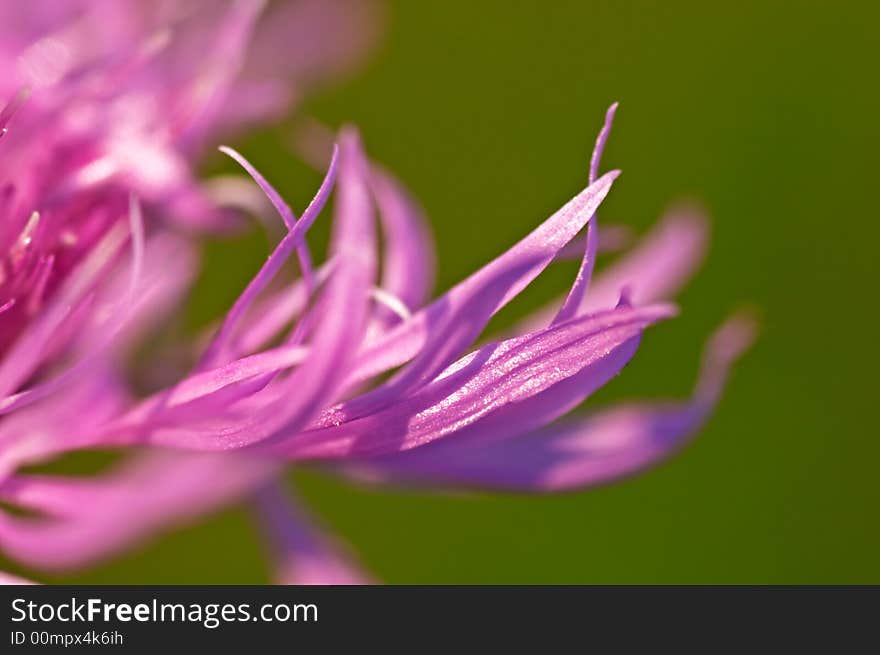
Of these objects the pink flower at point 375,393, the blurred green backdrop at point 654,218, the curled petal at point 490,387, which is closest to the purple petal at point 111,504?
the pink flower at point 375,393

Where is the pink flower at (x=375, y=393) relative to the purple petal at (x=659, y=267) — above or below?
below

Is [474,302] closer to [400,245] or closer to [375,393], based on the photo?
[375,393]

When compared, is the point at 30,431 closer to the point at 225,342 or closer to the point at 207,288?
the point at 225,342

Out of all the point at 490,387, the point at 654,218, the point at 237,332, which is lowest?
the point at 490,387

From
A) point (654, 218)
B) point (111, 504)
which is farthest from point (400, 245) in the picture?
point (654, 218)

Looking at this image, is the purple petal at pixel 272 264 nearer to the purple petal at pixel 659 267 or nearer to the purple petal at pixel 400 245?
the purple petal at pixel 400 245

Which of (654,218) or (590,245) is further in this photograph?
(654,218)

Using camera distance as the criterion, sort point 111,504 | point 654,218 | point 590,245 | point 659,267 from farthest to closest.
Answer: point 654,218 → point 659,267 → point 111,504 → point 590,245

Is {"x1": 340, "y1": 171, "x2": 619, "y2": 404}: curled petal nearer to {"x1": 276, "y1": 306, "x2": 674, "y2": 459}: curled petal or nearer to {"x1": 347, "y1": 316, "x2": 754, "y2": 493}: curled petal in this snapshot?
{"x1": 276, "y1": 306, "x2": 674, "y2": 459}: curled petal
